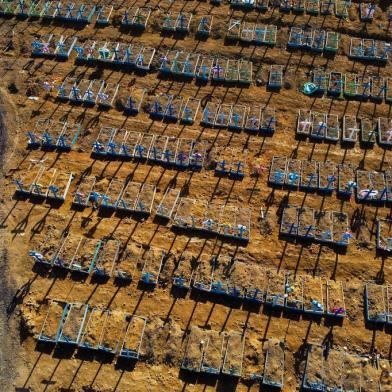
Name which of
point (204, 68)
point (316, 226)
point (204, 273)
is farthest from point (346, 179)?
A: point (204, 68)

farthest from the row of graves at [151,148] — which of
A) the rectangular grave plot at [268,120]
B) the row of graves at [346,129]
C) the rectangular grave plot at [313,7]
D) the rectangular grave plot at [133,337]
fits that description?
the rectangular grave plot at [313,7]

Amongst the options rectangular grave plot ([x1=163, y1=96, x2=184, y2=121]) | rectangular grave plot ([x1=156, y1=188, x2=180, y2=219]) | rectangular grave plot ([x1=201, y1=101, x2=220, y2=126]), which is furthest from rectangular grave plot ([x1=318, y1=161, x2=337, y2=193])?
rectangular grave plot ([x1=163, y1=96, x2=184, y2=121])

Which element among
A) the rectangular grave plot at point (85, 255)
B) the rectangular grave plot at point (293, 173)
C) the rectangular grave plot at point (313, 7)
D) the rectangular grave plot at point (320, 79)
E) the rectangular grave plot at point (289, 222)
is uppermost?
the rectangular grave plot at point (313, 7)

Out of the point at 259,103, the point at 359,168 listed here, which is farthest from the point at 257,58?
the point at 359,168

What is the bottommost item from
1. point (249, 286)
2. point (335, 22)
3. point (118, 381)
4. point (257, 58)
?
point (118, 381)

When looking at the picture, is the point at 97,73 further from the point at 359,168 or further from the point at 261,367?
the point at 261,367

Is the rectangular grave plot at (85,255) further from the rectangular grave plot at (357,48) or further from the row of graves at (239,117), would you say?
the rectangular grave plot at (357,48)
